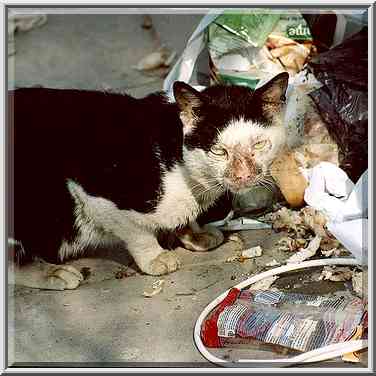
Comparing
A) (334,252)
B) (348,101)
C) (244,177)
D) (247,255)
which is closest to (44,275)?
(247,255)

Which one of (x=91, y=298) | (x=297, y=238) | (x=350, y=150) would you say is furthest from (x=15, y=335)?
(x=350, y=150)

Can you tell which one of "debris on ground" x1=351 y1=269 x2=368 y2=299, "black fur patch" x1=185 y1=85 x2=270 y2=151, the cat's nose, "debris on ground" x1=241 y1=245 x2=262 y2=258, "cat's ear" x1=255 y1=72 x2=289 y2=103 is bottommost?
"debris on ground" x1=241 y1=245 x2=262 y2=258

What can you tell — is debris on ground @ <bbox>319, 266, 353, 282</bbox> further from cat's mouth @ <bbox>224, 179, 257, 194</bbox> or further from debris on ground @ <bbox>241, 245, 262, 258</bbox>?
cat's mouth @ <bbox>224, 179, 257, 194</bbox>

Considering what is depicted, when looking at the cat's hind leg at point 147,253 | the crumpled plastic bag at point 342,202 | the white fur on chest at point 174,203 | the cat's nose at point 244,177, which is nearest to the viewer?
the cat's nose at point 244,177

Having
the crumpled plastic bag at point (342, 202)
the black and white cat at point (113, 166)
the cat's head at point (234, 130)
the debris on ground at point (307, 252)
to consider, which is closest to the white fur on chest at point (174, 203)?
the black and white cat at point (113, 166)

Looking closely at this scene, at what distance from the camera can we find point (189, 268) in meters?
3.14

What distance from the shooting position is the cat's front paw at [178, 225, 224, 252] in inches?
129

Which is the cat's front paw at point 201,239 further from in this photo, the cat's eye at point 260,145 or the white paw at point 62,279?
the cat's eye at point 260,145

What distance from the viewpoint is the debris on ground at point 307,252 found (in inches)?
121

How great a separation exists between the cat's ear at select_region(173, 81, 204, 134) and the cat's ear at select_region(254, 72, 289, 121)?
0.22 metres

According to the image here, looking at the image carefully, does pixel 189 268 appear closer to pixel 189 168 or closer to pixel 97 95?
pixel 189 168

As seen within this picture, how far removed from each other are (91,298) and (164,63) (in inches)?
81.1

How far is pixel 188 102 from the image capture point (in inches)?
113

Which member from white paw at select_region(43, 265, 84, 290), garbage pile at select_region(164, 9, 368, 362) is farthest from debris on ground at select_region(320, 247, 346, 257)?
white paw at select_region(43, 265, 84, 290)
